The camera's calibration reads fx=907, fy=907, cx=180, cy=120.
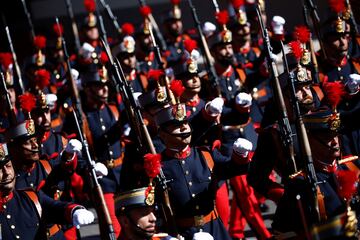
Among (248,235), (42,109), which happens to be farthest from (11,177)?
(248,235)

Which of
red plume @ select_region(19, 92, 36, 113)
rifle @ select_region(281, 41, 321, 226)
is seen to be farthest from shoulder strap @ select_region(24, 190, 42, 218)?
rifle @ select_region(281, 41, 321, 226)

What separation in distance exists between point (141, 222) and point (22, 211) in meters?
1.04

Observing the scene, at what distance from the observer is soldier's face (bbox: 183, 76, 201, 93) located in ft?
31.0

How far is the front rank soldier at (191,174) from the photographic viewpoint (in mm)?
7277

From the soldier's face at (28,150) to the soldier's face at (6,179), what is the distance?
1.08 m

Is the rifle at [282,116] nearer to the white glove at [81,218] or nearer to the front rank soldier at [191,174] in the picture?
the front rank soldier at [191,174]

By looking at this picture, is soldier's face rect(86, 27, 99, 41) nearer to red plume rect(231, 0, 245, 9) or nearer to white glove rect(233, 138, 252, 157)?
red plume rect(231, 0, 245, 9)

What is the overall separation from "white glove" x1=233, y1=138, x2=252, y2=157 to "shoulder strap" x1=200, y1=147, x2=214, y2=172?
373 millimetres

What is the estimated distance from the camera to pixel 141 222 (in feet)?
21.2

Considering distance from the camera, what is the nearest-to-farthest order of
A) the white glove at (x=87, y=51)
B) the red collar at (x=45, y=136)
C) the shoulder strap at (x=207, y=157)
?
the shoulder strap at (x=207, y=157), the red collar at (x=45, y=136), the white glove at (x=87, y=51)


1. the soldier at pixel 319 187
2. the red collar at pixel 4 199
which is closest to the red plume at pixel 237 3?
the soldier at pixel 319 187

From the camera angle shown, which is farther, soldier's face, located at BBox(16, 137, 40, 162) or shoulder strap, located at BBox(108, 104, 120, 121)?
shoulder strap, located at BBox(108, 104, 120, 121)

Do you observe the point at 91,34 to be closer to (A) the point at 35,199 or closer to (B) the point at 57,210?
(A) the point at 35,199

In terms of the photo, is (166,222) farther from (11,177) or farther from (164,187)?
(11,177)
